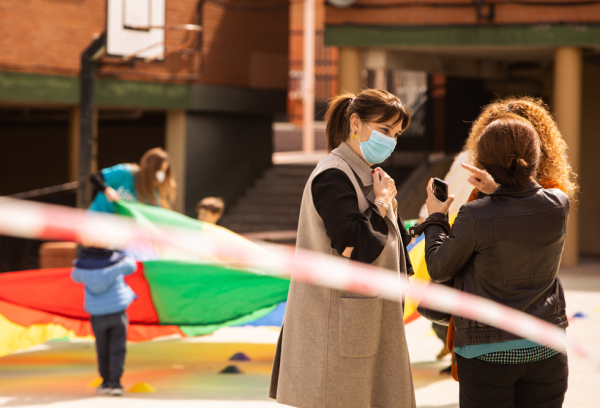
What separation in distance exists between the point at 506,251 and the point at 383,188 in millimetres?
573

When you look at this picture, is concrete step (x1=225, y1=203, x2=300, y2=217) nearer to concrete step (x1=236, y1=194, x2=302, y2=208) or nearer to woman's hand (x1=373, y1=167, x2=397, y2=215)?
concrete step (x1=236, y1=194, x2=302, y2=208)

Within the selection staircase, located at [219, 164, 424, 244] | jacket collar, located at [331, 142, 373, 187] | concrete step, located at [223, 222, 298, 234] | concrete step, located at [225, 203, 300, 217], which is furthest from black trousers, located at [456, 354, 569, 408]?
concrete step, located at [225, 203, 300, 217]

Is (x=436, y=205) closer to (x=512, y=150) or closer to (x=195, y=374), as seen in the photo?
(x=512, y=150)

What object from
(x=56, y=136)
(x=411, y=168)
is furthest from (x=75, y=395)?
(x=56, y=136)

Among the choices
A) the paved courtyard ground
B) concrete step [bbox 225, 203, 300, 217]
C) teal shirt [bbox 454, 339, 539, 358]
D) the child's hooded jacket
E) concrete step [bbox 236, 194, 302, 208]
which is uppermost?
teal shirt [bbox 454, 339, 539, 358]

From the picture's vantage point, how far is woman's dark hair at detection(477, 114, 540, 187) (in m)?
2.71

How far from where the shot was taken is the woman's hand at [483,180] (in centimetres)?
279

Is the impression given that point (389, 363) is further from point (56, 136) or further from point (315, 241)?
point (56, 136)

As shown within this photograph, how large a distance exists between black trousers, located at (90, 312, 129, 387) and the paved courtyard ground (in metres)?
0.18

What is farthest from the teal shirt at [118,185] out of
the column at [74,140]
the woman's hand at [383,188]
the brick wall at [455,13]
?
the column at [74,140]

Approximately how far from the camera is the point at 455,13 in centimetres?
1199

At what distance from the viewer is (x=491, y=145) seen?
108 inches

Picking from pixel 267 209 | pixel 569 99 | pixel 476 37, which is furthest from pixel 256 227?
pixel 569 99

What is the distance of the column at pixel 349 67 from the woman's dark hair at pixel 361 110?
9.32 m
